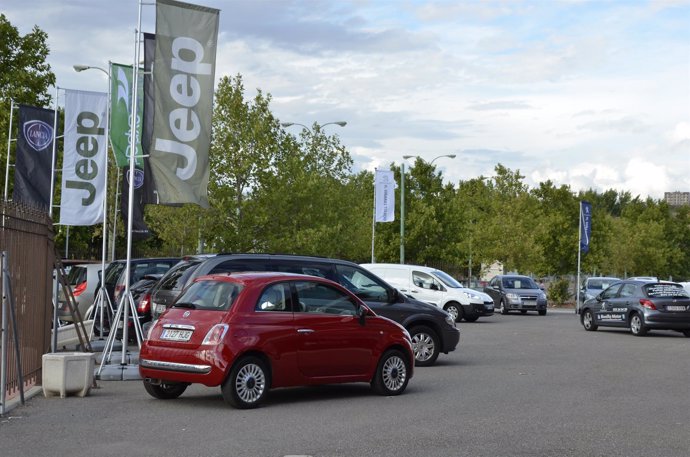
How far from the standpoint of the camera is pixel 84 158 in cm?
2644

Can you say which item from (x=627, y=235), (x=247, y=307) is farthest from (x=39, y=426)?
(x=627, y=235)

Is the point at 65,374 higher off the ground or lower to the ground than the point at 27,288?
lower

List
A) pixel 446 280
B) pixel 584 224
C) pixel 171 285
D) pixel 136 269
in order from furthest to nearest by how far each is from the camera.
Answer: pixel 584 224 → pixel 446 280 → pixel 136 269 → pixel 171 285

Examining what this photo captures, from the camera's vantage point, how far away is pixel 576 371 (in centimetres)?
1798

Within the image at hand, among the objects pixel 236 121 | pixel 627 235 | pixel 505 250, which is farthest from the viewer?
pixel 627 235

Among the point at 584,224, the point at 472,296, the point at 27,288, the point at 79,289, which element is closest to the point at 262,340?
the point at 27,288

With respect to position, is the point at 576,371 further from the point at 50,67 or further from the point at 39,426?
the point at 50,67

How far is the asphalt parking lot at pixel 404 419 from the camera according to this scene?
9.60 m

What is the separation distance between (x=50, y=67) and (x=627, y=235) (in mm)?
64427

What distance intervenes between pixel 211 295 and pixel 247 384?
1194 millimetres

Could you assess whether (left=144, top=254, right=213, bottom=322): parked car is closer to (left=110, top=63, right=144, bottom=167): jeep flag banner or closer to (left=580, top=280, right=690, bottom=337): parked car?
(left=110, top=63, right=144, bottom=167): jeep flag banner

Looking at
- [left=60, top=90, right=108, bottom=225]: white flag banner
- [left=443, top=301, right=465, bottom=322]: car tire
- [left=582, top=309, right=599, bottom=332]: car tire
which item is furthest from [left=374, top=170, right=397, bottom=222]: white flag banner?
[left=60, top=90, right=108, bottom=225]: white flag banner

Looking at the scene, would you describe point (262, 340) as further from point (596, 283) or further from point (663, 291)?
point (596, 283)

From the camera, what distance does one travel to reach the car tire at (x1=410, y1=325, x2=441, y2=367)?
1844 centimetres
